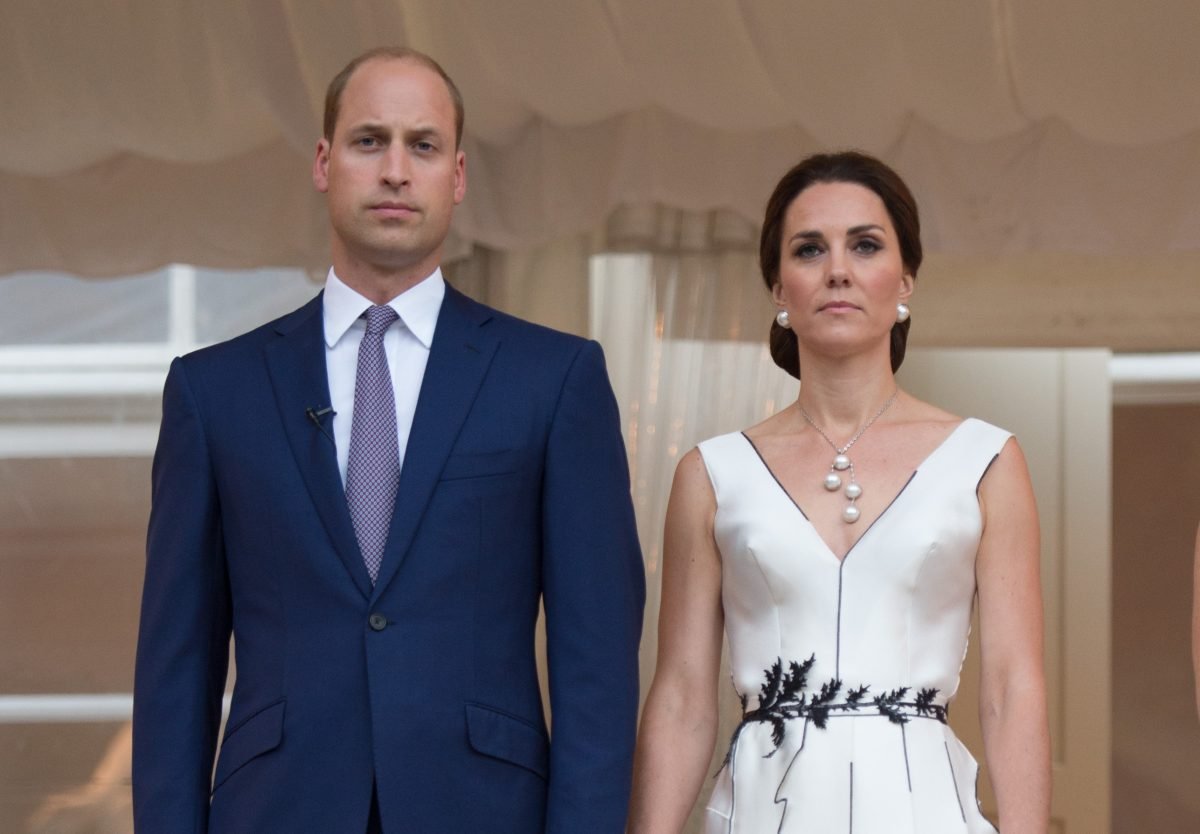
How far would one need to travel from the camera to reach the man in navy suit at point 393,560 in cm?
242

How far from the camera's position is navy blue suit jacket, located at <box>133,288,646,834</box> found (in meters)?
2.42

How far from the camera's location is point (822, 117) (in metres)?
3.87

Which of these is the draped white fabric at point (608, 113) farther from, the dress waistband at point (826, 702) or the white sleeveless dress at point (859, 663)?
the dress waistband at point (826, 702)

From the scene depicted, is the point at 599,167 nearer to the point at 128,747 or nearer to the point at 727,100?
the point at 727,100

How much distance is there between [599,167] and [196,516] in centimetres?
208

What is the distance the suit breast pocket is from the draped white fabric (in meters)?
1.45

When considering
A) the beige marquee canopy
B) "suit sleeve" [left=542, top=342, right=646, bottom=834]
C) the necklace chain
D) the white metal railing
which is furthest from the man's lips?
the white metal railing

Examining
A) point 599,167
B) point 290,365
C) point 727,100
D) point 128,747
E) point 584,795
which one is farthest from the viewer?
point 128,747

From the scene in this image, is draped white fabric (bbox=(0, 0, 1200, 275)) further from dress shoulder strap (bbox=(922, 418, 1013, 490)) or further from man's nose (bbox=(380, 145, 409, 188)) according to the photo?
man's nose (bbox=(380, 145, 409, 188))

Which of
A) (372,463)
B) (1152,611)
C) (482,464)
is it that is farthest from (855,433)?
(1152,611)

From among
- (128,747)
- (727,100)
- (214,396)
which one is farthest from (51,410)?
(214,396)

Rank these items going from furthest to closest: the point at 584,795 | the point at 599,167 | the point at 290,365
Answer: the point at 599,167 → the point at 290,365 → the point at 584,795

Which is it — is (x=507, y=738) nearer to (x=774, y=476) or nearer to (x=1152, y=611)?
(x=774, y=476)

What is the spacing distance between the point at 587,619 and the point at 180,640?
1.81 feet
